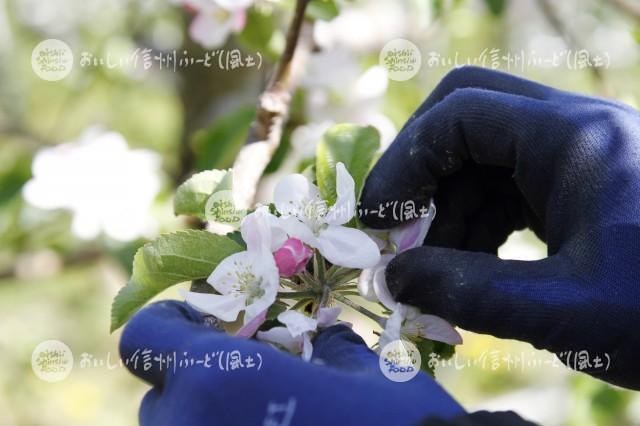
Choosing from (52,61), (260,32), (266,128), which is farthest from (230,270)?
(52,61)

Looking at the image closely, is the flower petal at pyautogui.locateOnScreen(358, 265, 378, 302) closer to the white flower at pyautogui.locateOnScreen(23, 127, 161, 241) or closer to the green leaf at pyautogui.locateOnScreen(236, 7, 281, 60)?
the green leaf at pyautogui.locateOnScreen(236, 7, 281, 60)

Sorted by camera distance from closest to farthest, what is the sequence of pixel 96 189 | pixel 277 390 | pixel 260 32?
pixel 277 390 → pixel 260 32 → pixel 96 189

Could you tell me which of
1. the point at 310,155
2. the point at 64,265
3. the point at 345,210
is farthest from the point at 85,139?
the point at 345,210

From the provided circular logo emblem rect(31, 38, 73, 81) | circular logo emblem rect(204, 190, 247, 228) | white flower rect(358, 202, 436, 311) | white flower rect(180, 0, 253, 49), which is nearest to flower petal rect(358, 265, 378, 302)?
white flower rect(358, 202, 436, 311)

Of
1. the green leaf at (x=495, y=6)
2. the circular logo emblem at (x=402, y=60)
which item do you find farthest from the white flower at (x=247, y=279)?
the green leaf at (x=495, y=6)

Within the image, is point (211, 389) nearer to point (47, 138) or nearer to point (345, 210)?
point (345, 210)

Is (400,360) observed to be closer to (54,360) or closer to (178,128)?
(54,360)
